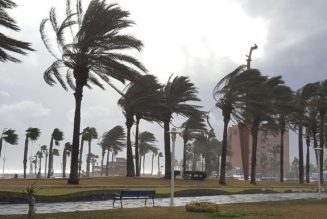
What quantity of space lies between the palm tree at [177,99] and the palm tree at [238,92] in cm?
408

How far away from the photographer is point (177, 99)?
160ft

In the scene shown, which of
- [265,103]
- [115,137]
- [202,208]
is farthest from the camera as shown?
[115,137]

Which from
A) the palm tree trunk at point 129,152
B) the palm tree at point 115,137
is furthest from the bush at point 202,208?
the palm tree at point 115,137

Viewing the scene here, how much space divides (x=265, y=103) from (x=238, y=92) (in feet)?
8.88

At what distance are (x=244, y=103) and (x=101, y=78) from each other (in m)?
16.9

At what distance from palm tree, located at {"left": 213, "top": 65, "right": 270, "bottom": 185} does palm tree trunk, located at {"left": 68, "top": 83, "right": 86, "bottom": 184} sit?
55.4ft

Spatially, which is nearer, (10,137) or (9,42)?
(9,42)

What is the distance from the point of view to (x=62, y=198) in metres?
25.2

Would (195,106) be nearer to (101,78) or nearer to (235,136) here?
(101,78)

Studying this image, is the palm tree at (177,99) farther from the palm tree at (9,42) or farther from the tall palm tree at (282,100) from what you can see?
the palm tree at (9,42)

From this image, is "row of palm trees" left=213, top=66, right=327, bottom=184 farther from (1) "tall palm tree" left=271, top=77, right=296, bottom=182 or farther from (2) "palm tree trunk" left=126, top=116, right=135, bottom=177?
(2) "palm tree trunk" left=126, top=116, right=135, bottom=177

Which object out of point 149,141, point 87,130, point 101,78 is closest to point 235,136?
point 149,141

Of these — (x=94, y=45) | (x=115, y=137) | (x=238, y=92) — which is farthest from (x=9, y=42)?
(x=115, y=137)

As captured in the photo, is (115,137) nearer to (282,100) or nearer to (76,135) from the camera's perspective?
(282,100)
